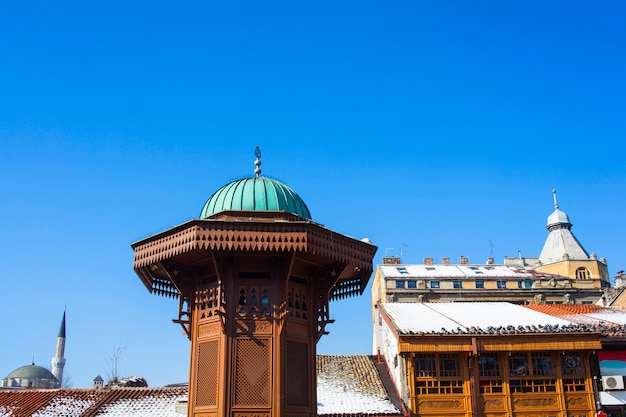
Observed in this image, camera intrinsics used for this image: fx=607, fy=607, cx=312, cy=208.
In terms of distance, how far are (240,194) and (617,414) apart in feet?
68.4

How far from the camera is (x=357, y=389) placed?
1132 inches

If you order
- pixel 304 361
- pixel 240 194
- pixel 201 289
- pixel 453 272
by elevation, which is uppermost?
pixel 453 272

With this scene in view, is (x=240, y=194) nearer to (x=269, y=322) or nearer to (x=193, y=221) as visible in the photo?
(x=193, y=221)

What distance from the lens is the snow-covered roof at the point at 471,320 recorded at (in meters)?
26.0

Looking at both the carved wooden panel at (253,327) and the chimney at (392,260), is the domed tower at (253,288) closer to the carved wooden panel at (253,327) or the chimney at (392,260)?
the carved wooden panel at (253,327)

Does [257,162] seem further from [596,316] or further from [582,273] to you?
[582,273]

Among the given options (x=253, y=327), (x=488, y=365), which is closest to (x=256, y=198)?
(x=253, y=327)

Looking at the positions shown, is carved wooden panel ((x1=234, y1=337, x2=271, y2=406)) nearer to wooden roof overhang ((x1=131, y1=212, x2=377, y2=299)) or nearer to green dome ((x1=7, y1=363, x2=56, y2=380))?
wooden roof overhang ((x1=131, y1=212, x2=377, y2=299))

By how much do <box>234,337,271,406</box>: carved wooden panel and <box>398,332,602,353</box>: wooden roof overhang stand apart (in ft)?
41.7

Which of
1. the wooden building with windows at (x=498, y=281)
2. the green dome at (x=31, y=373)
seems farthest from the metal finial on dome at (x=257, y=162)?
the green dome at (x=31, y=373)

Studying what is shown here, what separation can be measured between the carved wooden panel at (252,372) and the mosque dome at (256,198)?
3368 millimetres

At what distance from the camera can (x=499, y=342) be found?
2572cm

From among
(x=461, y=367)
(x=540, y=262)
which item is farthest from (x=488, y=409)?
(x=540, y=262)

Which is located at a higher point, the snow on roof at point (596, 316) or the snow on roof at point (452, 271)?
the snow on roof at point (452, 271)
